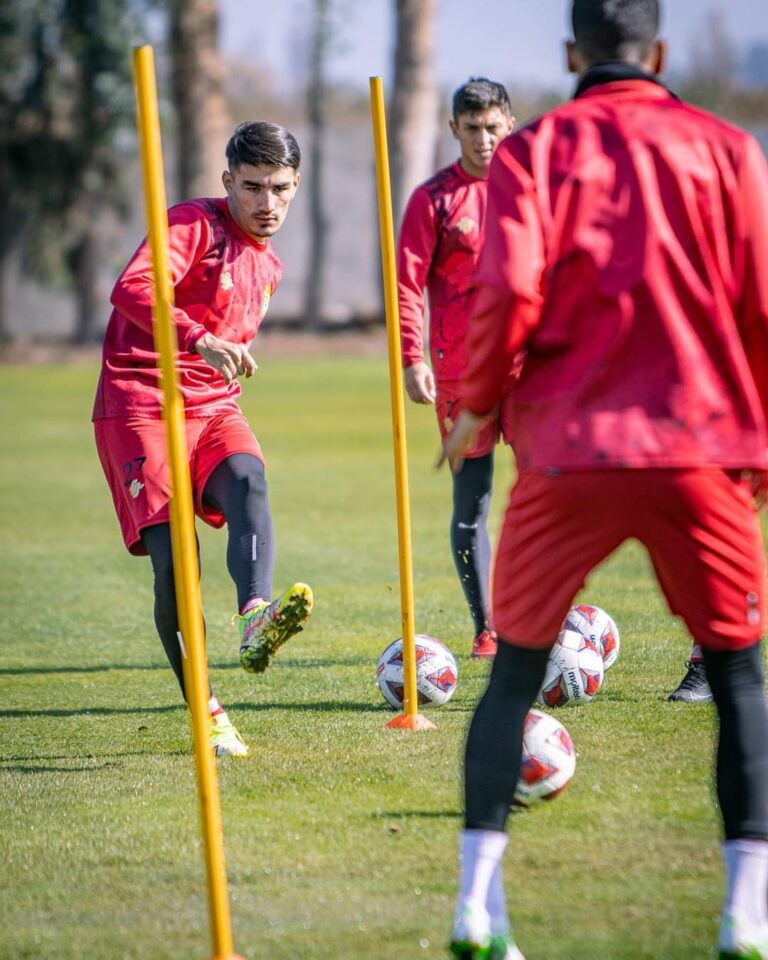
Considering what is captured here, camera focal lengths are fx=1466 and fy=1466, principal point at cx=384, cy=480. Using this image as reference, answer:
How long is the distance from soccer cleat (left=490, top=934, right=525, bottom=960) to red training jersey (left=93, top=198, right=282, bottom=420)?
2.51 metres

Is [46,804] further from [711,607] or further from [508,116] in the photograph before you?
[508,116]

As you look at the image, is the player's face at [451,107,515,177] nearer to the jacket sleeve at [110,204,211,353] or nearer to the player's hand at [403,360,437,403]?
the player's hand at [403,360,437,403]

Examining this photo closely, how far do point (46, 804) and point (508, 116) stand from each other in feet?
11.5

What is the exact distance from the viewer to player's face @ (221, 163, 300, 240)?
201 inches

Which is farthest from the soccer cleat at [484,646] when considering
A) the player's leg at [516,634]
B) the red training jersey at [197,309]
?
the player's leg at [516,634]

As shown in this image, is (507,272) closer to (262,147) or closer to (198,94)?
(262,147)

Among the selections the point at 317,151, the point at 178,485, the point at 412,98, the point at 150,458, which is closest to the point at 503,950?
the point at 178,485

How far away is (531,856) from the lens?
4.01 metres

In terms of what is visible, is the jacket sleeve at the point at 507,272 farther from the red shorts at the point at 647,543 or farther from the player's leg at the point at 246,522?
the player's leg at the point at 246,522

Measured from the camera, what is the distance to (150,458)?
5.12m

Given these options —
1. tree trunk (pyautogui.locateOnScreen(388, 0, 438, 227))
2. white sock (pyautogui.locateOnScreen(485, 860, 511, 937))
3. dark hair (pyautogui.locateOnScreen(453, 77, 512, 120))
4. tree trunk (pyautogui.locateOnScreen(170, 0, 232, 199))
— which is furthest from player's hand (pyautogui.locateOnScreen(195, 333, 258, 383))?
tree trunk (pyautogui.locateOnScreen(170, 0, 232, 199))

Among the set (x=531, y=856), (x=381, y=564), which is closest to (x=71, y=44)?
(x=381, y=564)

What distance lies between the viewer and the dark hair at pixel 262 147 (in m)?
5.05

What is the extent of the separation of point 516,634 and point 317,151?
127 feet
